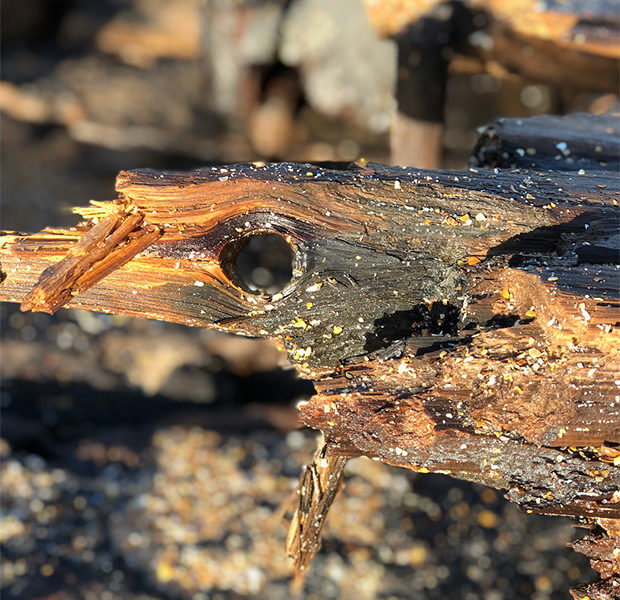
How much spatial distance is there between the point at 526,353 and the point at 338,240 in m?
0.38

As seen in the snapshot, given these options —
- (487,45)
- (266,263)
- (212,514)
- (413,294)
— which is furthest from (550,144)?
(266,263)

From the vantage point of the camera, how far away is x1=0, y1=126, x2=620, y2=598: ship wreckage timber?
104cm

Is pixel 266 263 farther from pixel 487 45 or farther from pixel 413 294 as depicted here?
pixel 413 294

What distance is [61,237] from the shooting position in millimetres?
1205

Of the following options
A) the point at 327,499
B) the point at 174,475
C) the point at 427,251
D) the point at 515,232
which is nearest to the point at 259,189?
the point at 427,251

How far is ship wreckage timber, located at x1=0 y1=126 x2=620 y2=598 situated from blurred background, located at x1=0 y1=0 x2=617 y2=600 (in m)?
0.25

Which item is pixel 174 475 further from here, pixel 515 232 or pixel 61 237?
pixel 515 232

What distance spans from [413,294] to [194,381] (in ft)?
7.34

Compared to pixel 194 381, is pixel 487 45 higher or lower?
higher

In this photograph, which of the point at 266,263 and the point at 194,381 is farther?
the point at 266,263

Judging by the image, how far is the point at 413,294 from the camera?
1.14 m

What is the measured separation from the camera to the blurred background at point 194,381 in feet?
7.59

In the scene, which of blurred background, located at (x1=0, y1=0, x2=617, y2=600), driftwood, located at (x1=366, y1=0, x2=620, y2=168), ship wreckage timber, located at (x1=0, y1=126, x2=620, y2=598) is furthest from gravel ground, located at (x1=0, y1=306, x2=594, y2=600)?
driftwood, located at (x1=366, y1=0, x2=620, y2=168)

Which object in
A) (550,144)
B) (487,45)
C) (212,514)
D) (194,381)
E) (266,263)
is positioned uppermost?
(487,45)
